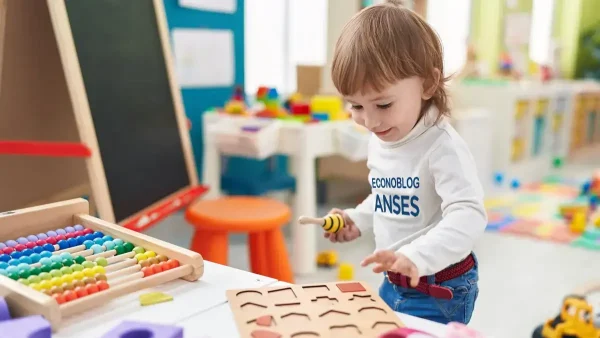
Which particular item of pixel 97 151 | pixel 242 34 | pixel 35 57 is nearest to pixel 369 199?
pixel 97 151

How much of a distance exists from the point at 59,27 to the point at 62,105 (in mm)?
279

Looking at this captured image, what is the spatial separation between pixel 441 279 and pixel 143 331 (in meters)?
0.57

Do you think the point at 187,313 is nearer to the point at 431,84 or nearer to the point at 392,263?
the point at 392,263

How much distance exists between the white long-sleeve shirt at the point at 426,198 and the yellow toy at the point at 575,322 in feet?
→ 2.42

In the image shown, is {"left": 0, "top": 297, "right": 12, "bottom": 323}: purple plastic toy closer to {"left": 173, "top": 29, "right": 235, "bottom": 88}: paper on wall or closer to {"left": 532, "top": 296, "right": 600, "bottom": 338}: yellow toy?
{"left": 532, "top": 296, "right": 600, "bottom": 338}: yellow toy

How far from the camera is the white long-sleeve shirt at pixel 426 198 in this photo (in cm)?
84

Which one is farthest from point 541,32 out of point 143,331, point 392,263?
point 143,331

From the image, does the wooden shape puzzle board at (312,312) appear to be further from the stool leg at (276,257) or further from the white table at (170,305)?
the stool leg at (276,257)

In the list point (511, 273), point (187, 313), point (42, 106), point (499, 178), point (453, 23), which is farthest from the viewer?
point (453, 23)

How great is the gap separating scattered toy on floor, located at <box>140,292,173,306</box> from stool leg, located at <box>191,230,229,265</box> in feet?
3.28

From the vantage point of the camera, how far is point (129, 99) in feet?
5.30

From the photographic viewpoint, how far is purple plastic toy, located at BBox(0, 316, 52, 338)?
2.00 ft

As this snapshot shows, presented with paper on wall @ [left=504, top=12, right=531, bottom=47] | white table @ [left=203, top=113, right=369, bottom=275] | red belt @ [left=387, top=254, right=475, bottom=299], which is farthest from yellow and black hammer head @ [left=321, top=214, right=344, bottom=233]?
paper on wall @ [left=504, top=12, right=531, bottom=47]

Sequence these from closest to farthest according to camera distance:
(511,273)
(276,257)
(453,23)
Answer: (276,257)
(511,273)
(453,23)
